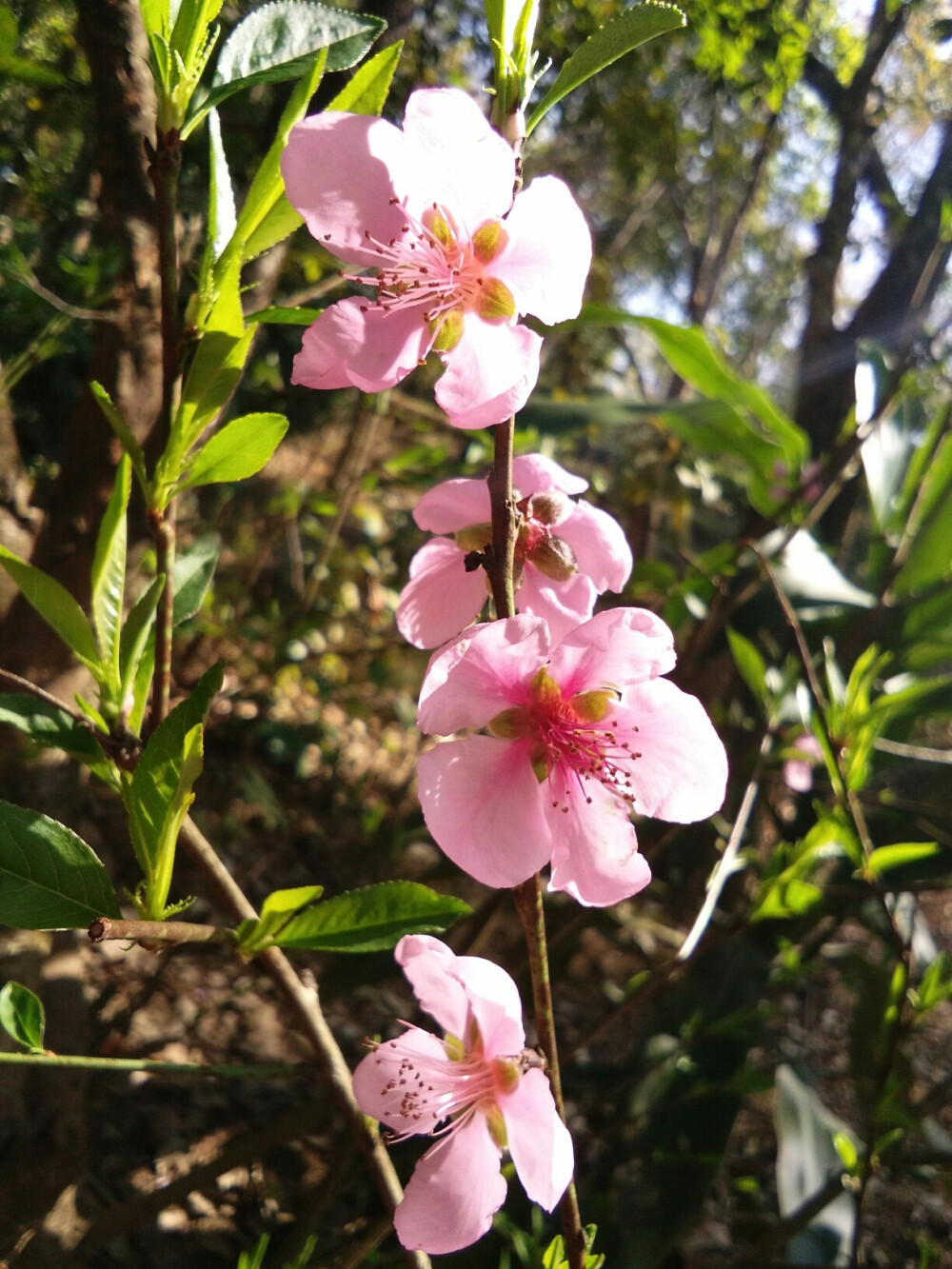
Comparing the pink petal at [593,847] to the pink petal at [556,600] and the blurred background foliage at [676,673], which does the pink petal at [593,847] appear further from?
the blurred background foliage at [676,673]

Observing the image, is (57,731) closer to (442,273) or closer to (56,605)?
(56,605)

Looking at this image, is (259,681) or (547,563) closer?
(547,563)

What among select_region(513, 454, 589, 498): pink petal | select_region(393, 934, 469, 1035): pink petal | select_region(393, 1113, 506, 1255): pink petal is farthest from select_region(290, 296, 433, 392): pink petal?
select_region(393, 1113, 506, 1255): pink petal

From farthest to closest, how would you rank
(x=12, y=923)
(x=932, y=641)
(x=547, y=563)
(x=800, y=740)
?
(x=800, y=740) → (x=932, y=641) → (x=547, y=563) → (x=12, y=923)

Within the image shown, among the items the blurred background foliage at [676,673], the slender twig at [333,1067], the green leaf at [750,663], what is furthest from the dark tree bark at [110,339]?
the green leaf at [750,663]

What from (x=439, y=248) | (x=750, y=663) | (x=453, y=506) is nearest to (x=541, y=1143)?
(x=453, y=506)

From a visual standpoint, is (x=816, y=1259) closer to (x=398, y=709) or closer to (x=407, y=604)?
(x=407, y=604)

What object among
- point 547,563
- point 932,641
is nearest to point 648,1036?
point 932,641
